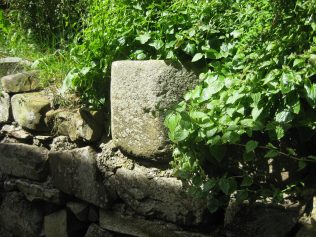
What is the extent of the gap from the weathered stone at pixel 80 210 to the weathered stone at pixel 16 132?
22.6 inches

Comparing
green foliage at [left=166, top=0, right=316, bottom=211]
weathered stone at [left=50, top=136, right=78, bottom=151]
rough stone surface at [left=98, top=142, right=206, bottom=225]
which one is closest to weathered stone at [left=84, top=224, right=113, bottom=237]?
rough stone surface at [left=98, top=142, right=206, bottom=225]

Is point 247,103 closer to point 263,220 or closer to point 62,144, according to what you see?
point 263,220

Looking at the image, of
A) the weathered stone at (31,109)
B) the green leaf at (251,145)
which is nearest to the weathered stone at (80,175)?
the weathered stone at (31,109)

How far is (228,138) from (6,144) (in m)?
A: 1.75

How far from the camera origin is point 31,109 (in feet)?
9.76

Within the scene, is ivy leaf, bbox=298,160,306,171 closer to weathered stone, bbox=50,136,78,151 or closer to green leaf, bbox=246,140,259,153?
green leaf, bbox=246,140,259,153

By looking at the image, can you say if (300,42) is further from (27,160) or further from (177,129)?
(27,160)

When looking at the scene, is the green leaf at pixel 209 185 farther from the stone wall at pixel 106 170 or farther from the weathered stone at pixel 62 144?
the weathered stone at pixel 62 144

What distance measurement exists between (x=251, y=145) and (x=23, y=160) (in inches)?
65.3

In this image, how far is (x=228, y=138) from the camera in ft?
6.24

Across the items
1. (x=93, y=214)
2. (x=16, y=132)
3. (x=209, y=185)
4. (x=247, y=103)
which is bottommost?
(x=93, y=214)

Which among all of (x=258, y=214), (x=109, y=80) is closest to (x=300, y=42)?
(x=258, y=214)

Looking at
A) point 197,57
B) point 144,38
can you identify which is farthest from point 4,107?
point 197,57

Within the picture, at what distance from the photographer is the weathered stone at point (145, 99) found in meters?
2.27
